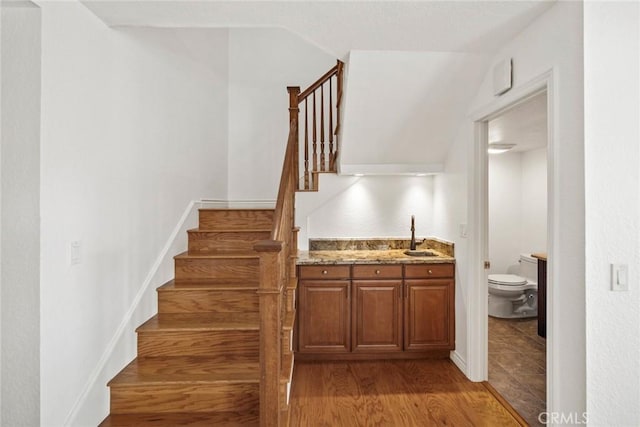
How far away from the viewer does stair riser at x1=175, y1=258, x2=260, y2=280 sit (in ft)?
9.18

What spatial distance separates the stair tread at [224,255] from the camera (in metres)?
2.78

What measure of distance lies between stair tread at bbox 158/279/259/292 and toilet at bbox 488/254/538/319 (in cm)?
295

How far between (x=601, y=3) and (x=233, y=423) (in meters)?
2.75

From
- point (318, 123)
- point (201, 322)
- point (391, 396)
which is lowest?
point (391, 396)

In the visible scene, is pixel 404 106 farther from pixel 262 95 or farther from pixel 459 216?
pixel 262 95

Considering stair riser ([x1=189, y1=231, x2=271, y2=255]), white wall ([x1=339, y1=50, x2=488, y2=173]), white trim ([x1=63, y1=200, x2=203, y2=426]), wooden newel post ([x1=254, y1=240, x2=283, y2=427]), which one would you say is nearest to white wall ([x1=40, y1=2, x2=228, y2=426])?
white trim ([x1=63, y1=200, x2=203, y2=426])

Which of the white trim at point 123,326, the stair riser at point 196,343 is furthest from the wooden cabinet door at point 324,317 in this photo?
the white trim at point 123,326

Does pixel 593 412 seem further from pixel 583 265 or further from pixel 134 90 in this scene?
pixel 134 90

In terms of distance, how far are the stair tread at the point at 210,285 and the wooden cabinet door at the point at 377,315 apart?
0.97m

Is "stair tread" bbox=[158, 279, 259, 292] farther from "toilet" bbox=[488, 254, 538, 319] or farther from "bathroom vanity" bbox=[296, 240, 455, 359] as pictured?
"toilet" bbox=[488, 254, 538, 319]

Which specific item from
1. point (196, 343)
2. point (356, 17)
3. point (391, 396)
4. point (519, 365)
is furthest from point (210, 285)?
point (519, 365)

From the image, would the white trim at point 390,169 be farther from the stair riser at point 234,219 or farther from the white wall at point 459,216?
the stair riser at point 234,219

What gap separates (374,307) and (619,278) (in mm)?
1816

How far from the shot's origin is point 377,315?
3.10 meters
